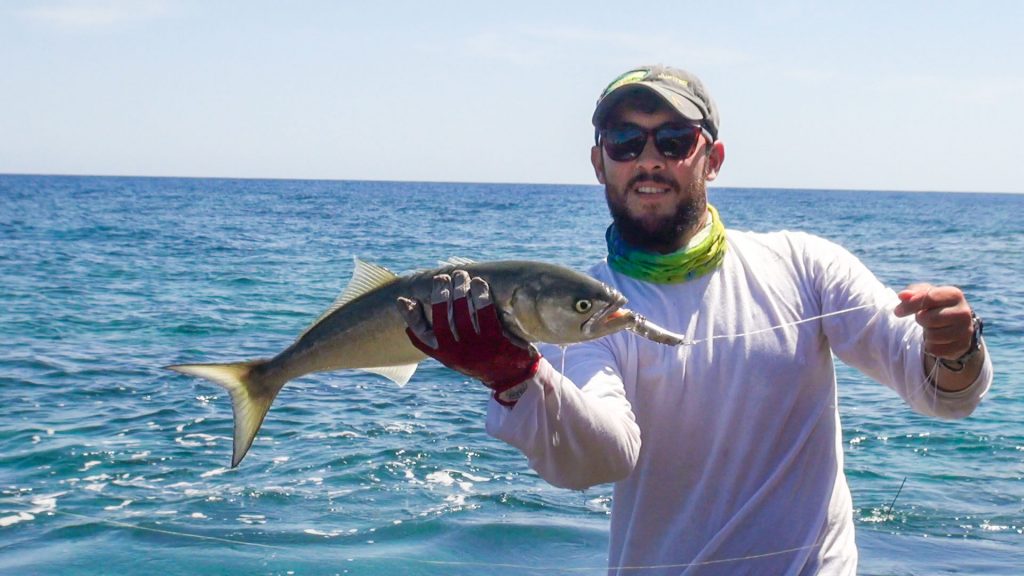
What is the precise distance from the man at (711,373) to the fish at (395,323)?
17 centimetres

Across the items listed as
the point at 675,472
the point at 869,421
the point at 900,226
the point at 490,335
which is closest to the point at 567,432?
the point at 490,335

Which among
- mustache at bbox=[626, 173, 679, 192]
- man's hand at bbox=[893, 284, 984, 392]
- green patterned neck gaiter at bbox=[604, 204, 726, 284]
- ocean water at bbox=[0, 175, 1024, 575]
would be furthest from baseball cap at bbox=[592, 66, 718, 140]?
ocean water at bbox=[0, 175, 1024, 575]

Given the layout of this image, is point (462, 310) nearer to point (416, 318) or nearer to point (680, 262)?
point (416, 318)

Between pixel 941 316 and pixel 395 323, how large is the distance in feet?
5.04

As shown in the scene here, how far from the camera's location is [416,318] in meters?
3.04

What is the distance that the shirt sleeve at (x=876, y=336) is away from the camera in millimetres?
3312

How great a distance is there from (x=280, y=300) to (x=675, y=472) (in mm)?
17839

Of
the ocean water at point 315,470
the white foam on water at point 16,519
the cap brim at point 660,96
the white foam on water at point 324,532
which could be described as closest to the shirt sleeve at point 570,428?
the cap brim at point 660,96

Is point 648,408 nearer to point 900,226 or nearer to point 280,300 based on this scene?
point 280,300

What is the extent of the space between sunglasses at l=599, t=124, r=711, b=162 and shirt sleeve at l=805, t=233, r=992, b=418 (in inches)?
21.4

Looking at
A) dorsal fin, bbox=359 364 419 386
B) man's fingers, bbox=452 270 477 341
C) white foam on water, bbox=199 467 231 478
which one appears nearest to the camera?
man's fingers, bbox=452 270 477 341

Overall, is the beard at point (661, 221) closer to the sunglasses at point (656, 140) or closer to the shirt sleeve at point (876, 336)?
the sunglasses at point (656, 140)

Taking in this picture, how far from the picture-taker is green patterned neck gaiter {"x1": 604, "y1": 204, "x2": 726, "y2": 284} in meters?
3.65

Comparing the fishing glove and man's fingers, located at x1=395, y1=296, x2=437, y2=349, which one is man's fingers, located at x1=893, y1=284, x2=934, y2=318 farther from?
man's fingers, located at x1=395, y1=296, x2=437, y2=349
